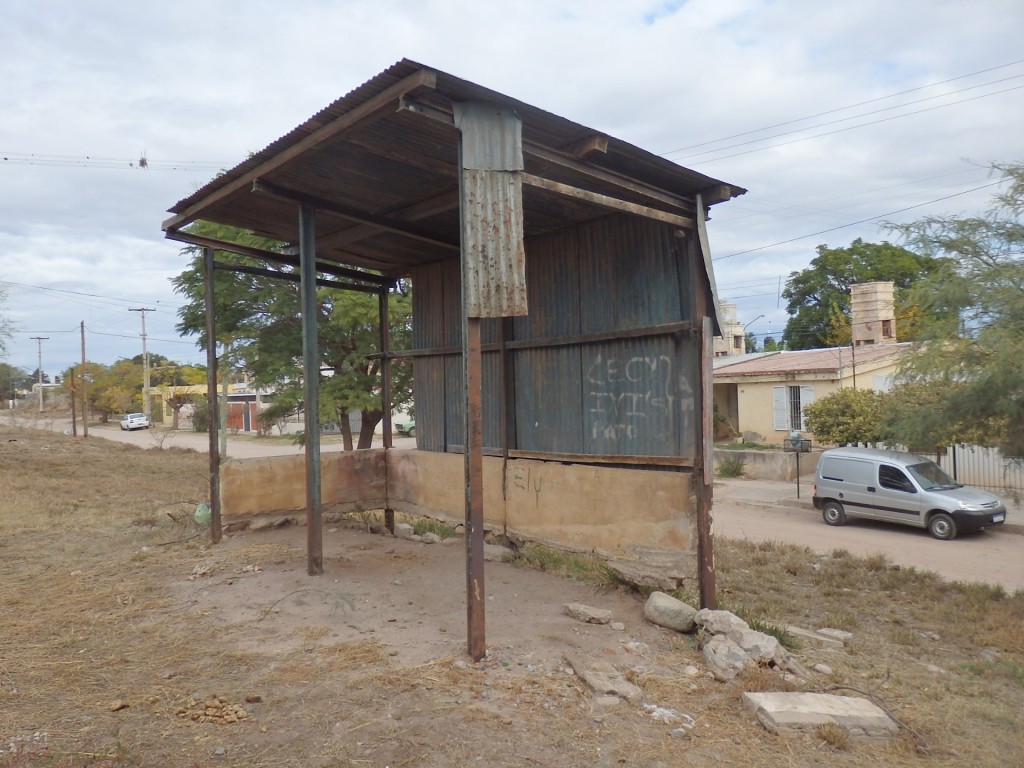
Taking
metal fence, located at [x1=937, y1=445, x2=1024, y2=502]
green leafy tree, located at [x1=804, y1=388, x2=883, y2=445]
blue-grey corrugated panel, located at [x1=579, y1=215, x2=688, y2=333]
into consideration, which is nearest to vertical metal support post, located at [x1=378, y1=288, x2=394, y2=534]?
blue-grey corrugated panel, located at [x1=579, y1=215, x2=688, y2=333]

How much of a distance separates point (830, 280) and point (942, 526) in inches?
1397

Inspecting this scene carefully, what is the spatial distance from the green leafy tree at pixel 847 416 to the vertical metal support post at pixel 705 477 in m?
14.5

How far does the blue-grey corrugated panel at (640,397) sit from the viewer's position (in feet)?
24.2

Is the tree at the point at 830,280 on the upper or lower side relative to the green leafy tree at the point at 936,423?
upper

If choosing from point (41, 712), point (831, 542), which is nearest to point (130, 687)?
point (41, 712)

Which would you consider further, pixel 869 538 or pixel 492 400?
pixel 869 538

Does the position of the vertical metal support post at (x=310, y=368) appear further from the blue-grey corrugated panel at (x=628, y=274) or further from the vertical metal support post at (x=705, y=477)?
the vertical metal support post at (x=705, y=477)

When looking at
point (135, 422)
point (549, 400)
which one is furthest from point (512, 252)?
point (135, 422)

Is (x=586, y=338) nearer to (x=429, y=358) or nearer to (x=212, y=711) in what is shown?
(x=429, y=358)

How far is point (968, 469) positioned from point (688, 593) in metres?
15.4

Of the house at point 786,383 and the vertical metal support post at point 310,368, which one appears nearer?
the vertical metal support post at point 310,368

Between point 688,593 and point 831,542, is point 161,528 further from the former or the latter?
point 831,542

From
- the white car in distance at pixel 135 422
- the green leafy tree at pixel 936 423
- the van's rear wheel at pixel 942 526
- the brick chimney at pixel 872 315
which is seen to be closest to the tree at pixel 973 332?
the green leafy tree at pixel 936 423

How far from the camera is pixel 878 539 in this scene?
551 inches
